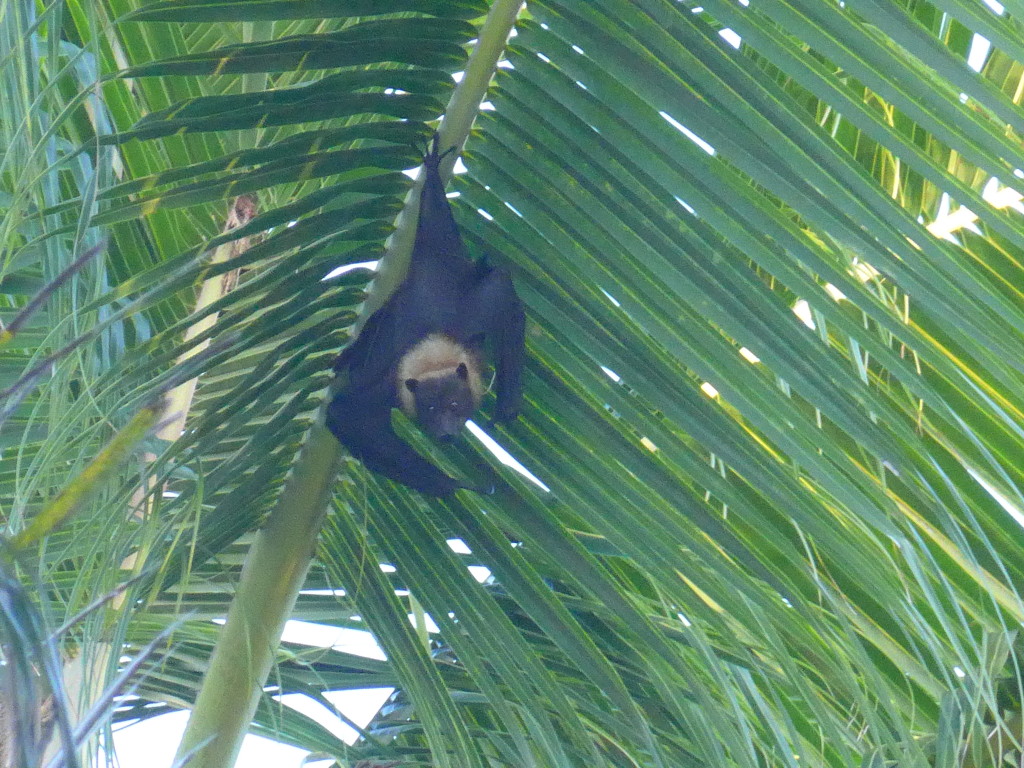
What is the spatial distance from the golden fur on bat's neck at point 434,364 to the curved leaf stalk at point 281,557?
0.41 ft

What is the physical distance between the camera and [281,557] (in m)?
1.35

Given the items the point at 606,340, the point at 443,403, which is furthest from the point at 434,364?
the point at 606,340

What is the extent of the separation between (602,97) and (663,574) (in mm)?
513

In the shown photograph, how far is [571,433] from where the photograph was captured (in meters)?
1.24

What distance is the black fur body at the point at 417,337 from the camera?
1253mm

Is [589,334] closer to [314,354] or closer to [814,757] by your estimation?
[314,354]

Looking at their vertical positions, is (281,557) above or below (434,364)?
below

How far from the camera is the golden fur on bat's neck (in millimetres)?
1424

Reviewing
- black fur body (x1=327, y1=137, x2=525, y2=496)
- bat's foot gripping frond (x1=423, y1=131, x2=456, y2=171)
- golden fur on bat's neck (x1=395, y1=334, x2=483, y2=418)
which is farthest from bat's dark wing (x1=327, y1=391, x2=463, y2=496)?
bat's foot gripping frond (x1=423, y1=131, x2=456, y2=171)

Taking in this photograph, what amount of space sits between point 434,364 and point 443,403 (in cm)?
22

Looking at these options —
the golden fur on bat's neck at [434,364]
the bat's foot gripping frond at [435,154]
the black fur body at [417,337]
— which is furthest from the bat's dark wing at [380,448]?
the bat's foot gripping frond at [435,154]

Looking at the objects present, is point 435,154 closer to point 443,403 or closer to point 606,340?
point 606,340

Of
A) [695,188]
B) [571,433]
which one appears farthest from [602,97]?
[571,433]

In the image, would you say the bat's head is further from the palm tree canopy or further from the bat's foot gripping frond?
the bat's foot gripping frond
